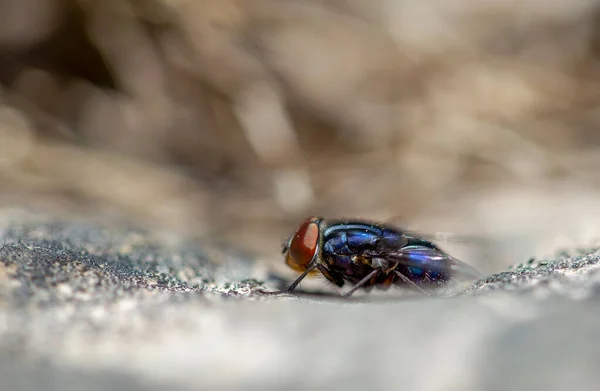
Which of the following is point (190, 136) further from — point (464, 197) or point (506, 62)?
point (506, 62)

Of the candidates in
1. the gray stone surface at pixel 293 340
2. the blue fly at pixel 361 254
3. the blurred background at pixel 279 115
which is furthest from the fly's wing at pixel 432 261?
the blurred background at pixel 279 115

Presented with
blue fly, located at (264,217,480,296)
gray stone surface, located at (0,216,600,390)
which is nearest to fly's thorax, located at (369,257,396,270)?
blue fly, located at (264,217,480,296)

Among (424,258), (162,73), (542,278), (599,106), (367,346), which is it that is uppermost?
(599,106)

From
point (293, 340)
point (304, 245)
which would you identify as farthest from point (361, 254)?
point (293, 340)

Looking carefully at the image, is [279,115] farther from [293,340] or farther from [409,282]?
[293,340]

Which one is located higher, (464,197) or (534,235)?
(464,197)

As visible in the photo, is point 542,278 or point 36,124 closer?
point 542,278

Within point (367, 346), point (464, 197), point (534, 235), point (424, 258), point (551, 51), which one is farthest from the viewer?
point (551, 51)

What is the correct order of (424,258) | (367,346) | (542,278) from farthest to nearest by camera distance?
(424,258) → (542,278) → (367,346)

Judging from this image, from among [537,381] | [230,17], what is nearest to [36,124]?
[230,17]
